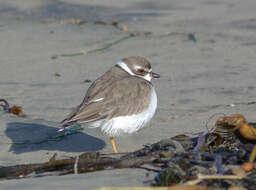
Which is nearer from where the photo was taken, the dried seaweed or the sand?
the dried seaweed

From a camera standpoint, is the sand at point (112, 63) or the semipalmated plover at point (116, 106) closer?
the semipalmated plover at point (116, 106)

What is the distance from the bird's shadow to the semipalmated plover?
36cm

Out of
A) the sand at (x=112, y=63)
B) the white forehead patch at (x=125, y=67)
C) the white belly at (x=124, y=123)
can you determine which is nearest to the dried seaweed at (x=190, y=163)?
the sand at (x=112, y=63)

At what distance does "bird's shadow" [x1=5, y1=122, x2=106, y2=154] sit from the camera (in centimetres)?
492

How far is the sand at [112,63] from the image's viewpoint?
4996 millimetres

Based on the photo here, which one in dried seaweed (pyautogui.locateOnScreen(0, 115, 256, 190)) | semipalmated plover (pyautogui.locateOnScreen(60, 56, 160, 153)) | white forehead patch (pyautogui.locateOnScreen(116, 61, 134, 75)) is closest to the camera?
dried seaweed (pyautogui.locateOnScreen(0, 115, 256, 190))

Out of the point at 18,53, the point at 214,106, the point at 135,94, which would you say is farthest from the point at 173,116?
the point at 18,53

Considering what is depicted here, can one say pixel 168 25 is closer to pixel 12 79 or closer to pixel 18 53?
pixel 18 53

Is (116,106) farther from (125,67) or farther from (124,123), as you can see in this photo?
(125,67)

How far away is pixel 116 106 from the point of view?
4.62m

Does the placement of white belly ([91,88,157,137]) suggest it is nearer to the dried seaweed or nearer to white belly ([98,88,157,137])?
white belly ([98,88,157,137])

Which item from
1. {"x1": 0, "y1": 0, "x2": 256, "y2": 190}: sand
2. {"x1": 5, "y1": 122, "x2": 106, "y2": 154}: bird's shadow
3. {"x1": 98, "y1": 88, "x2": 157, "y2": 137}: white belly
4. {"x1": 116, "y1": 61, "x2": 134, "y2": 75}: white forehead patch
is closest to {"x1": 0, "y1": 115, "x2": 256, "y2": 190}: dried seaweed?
{"x1": 0, "y1": 0, "x2": 256, "y2": 190}: sand

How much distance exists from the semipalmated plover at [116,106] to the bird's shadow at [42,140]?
1.17ft

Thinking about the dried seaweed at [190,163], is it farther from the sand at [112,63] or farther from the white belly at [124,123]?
the white belly at [124,123]
